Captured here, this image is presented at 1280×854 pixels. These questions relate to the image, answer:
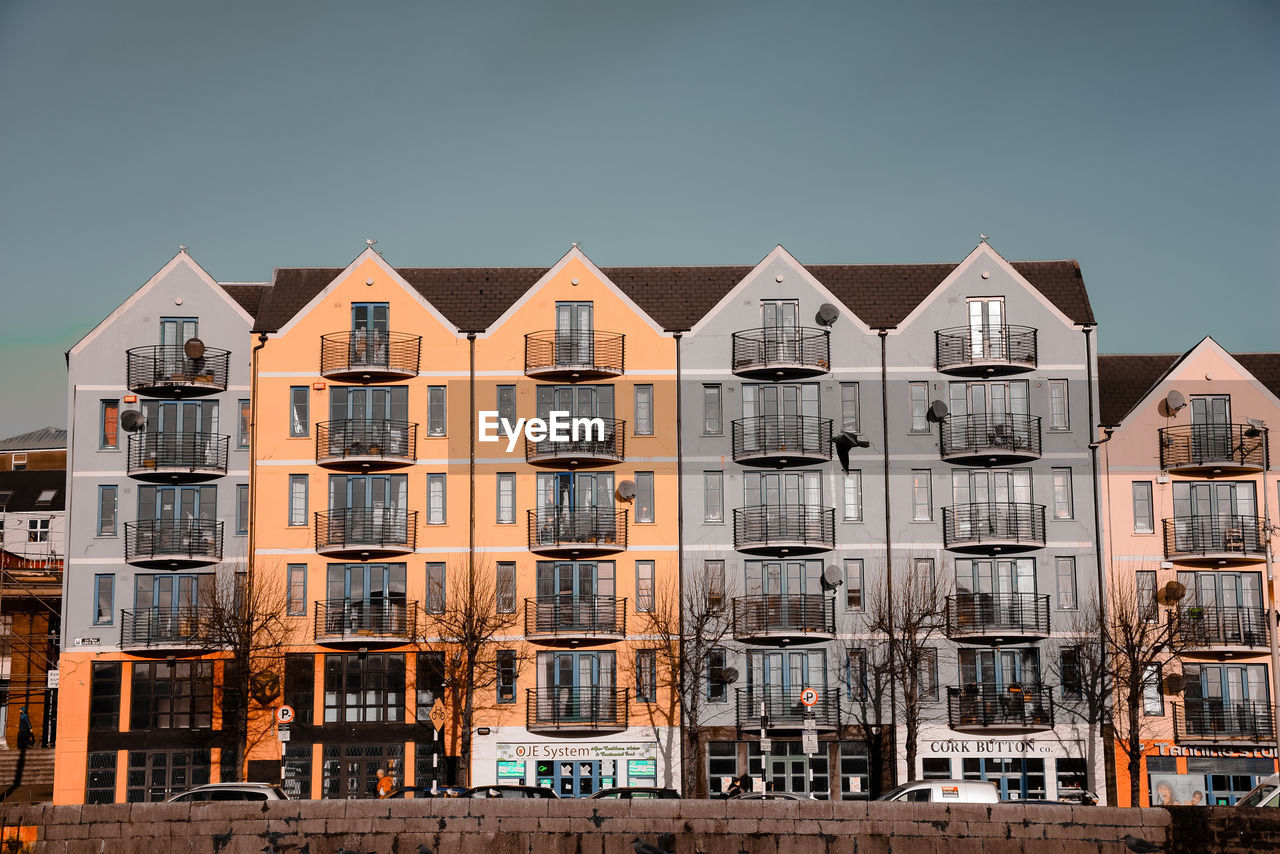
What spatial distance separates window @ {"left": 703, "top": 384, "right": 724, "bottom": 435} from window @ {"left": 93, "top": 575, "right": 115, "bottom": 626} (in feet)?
70.9

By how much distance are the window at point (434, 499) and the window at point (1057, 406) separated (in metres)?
21.8

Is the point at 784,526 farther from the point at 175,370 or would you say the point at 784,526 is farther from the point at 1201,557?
the point at 175,370

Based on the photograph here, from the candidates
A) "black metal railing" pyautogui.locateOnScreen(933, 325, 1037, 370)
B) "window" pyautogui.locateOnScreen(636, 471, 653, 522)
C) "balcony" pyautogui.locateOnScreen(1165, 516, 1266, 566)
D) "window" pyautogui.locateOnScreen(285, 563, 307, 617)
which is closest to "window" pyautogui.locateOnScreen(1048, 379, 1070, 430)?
"black metal railing" pyautogui.locateOnScreen(933, 325, 1037, 370)

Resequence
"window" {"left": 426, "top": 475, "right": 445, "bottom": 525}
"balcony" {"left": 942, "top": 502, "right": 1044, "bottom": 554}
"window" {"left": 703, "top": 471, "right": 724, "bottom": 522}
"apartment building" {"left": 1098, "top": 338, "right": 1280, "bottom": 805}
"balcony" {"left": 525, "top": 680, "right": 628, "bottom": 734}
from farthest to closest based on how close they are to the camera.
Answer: "window" {"left": 426, "top": 475, "right": 445, "bottom": 525} → "window" {"left": 703, "top": 471, "right": 724, "bottom": 522} → "balcony" {"left": 942, "top": 502, "right": 1044, "bottom": 554} → "balcony" {"left": 525, "top": 680, "right": 628, "bottom": 734} → "apartment building" {"left": 1098, "top": 338, "right": 1280, "bottom": 805}

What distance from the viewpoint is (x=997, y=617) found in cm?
5784

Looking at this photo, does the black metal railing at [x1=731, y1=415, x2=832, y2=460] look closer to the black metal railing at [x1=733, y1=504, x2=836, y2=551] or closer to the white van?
the black metal railing at [x1=733, y1=504, x2=836, y2=551]

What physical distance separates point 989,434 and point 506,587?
1775cm

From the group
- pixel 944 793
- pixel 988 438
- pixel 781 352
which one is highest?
pixel 781 352

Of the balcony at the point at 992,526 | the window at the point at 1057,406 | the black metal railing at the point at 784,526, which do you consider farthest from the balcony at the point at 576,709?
the window at the point at 1057,406

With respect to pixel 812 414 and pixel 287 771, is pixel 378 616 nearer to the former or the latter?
pixel 287 771

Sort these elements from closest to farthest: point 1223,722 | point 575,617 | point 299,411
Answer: point 1223,722 < point 575,617 < point 299,411

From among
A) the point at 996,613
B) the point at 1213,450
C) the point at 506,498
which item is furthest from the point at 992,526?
the point at 506,498

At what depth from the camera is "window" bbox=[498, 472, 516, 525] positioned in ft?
194

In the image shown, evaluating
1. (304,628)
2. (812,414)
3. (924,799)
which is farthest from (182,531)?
(924,799)
